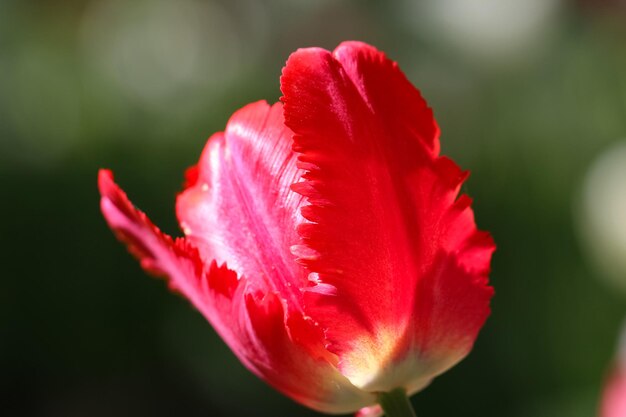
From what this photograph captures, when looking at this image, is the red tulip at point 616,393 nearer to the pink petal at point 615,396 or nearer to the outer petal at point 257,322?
the pink petal at point 615,396

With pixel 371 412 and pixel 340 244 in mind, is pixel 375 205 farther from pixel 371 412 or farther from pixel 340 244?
pixel 371 412

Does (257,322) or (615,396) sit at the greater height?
(257,322)

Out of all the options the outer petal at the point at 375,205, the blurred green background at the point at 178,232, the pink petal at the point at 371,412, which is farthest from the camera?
the blurred green background at the point at 178,232

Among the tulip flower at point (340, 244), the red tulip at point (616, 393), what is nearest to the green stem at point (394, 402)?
the tulip flower at point (340, 244)

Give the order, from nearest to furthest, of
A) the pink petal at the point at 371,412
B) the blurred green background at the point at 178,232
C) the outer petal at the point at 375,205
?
the outer petal at the point at 375,205, the pink petal at the point at 371,412, the blurred green background at the point at 178,232

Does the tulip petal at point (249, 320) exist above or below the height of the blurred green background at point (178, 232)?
above

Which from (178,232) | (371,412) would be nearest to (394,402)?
(371,412)

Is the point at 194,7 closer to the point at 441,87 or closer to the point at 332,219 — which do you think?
the point at 441,87
